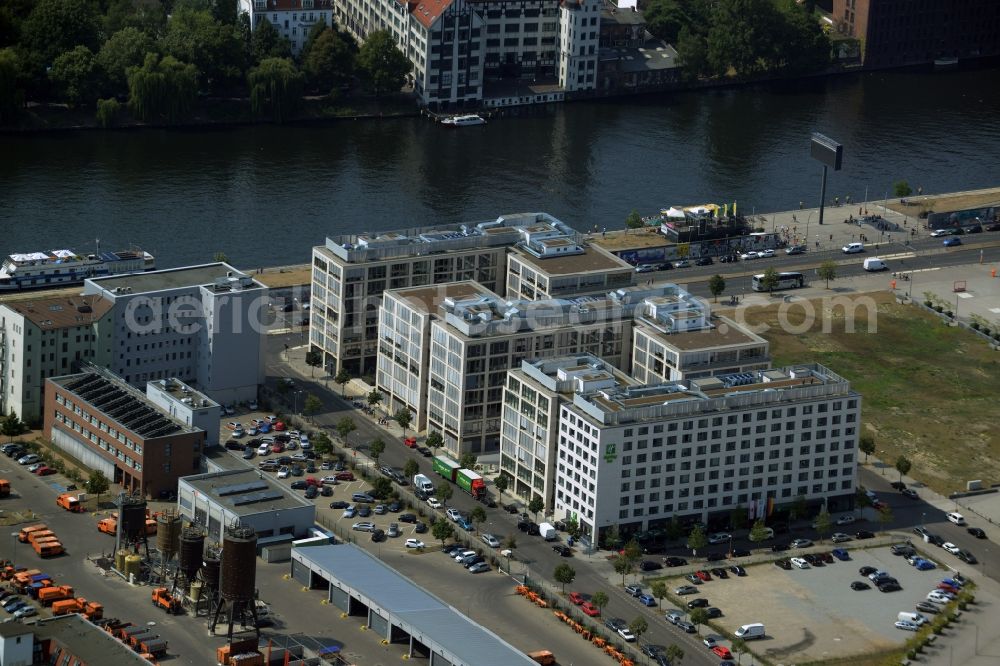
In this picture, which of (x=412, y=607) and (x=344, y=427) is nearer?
(x=412, y=607)

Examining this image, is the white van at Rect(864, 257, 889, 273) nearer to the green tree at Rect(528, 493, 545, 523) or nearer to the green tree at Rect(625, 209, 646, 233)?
the green tree at Rect(625, 209, 646, 233)

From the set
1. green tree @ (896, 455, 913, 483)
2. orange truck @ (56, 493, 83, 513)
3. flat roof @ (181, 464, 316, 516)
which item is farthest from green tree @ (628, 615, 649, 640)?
orange truck @ (56, 493, 83, 513)

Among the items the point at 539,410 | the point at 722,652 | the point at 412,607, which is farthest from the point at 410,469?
the point at 722,652

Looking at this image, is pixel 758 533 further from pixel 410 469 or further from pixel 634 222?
pixel 634 222

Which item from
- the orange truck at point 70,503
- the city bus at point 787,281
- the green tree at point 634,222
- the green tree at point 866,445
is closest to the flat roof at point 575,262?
the green tree at point 866,445

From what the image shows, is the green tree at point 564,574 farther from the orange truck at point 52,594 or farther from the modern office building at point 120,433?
the orange truck at point 52,594

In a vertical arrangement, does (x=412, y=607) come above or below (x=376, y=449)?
below

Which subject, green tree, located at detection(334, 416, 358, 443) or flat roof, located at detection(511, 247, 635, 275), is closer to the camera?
green tree, located at detection(334, 416, 358, 443)
